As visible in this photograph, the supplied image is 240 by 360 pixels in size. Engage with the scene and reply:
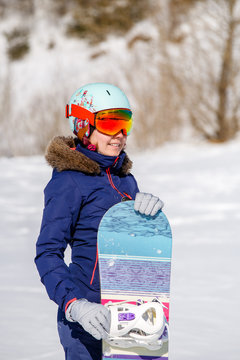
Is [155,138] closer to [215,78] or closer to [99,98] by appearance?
[215,78]

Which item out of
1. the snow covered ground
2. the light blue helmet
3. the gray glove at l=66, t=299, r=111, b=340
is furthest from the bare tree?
the gray glove at l=66, t=299, r=111, b=340

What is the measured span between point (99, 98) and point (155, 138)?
12567mm

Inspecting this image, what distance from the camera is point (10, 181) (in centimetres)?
942

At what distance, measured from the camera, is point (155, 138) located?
14516 mm

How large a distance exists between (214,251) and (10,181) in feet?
14.3

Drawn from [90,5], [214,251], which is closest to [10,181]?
[214,251]

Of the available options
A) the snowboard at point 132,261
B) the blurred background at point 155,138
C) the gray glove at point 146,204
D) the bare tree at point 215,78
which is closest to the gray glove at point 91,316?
the snowboard at point 132,261

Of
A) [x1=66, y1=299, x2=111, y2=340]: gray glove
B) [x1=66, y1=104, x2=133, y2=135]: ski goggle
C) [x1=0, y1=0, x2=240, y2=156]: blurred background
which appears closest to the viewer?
[x1=66, y1=299, x2=111, y2=340]: gray glove

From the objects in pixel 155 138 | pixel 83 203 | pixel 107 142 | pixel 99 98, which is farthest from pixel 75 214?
pixel 155 138

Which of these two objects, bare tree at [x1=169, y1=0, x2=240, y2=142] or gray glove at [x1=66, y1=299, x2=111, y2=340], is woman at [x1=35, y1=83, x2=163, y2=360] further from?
bare tree at [x1=169, y1=0, x2=240, y2=142]

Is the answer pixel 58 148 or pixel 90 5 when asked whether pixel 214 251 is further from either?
pixel 90 5

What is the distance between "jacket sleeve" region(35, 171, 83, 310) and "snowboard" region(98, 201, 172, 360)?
0.12 meters

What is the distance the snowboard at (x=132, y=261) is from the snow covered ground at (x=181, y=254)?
1.72m

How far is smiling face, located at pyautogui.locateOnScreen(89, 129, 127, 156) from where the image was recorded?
1.99 m
